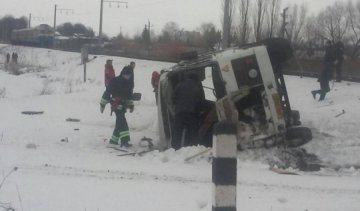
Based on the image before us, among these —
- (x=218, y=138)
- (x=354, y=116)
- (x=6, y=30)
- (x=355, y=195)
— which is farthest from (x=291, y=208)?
(x=6, y=30)

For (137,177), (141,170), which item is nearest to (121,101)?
(141,170)

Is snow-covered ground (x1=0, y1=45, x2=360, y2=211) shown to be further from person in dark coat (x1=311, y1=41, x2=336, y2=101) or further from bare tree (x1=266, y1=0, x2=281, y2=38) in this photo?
bare tree (x1=266, y1=0, x2=281, y2=38)

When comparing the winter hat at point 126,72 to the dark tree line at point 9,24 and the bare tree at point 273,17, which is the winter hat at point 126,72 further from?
the dark tree line at point 9,24

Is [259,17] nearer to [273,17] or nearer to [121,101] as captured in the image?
[273,17]

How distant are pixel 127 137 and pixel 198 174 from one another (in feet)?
11.2

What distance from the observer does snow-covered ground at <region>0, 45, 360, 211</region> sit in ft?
19.3

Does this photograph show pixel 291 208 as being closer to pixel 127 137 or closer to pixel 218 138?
pixel 218 138

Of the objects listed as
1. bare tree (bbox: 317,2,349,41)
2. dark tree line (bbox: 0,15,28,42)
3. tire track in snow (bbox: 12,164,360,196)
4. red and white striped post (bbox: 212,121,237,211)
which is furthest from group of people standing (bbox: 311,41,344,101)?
dark tree line (bbox: 0,15,28,42)

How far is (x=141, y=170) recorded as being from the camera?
8.10m

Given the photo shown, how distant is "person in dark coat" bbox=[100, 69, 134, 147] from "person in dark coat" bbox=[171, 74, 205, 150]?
112 cm

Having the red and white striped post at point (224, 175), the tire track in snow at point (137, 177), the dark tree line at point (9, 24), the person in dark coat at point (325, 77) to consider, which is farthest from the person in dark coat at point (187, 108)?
the dark tree line at point (9, 24)

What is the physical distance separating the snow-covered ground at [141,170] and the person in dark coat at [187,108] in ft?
2.65

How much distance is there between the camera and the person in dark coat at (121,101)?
1109 centimetres

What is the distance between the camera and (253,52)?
996 centimetres
